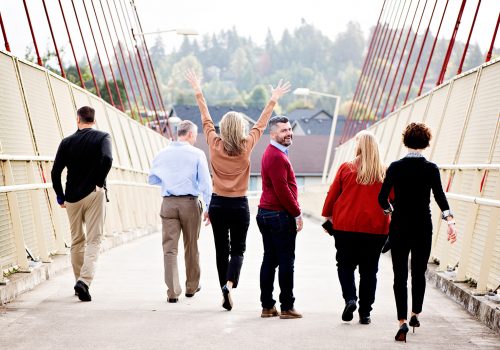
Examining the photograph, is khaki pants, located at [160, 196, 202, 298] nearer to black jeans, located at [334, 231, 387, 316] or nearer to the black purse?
black jeans, located at [334, 231, 387, 316]

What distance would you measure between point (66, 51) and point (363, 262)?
47402 mm

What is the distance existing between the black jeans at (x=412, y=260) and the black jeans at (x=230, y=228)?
5.26ft

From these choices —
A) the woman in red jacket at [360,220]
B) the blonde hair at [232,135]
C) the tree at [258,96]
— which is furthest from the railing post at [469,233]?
the tree at [258,96]

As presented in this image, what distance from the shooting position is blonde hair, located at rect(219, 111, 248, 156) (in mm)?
7746

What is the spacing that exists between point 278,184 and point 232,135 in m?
0.70

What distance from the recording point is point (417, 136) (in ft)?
21.7

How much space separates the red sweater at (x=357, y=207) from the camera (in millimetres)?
7117

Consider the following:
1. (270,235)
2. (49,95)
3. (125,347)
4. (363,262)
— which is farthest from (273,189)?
(49,95)

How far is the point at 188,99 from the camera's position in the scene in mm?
173750

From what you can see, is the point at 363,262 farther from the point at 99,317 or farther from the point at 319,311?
the point at 99,317

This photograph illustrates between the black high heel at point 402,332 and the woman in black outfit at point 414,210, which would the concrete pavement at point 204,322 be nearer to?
the black high heel at point 402,332

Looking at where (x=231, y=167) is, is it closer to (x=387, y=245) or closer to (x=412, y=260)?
(x=387, y=245)

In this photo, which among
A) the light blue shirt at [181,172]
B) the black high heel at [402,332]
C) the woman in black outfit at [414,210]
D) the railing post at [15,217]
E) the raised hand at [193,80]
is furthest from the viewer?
the light blue shirt at [181,172]

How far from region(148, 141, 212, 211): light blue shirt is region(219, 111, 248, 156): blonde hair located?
0.68 m
